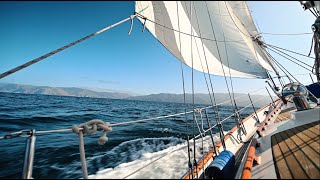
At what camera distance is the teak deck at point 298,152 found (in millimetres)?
1973

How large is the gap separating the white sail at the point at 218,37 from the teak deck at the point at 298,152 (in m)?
2.63

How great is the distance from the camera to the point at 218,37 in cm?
625

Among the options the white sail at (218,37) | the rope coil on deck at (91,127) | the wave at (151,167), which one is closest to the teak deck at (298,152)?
the wave at (151,167)

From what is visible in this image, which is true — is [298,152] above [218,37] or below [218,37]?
below

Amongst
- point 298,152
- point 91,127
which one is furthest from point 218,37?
point 91,127

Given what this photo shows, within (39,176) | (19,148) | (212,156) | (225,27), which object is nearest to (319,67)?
(225,27)

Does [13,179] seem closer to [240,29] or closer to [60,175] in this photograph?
[60,175]

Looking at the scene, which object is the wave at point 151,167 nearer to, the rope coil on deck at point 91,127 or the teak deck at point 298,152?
the rope coil on deck at point 91,127

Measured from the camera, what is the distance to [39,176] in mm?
4078

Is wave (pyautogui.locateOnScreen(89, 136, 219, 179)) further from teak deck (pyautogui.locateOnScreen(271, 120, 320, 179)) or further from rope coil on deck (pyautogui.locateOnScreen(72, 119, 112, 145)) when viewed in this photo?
teak deck (pyautogui.locateOnScreen(271, 120, 320, 179))

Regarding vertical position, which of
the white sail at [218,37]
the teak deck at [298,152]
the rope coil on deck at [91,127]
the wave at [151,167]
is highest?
the white sail at [218,37]

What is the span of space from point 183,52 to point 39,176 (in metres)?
4.78

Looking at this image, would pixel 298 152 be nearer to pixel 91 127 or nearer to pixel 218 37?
pixel 91 127

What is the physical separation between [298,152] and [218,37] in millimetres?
4590
